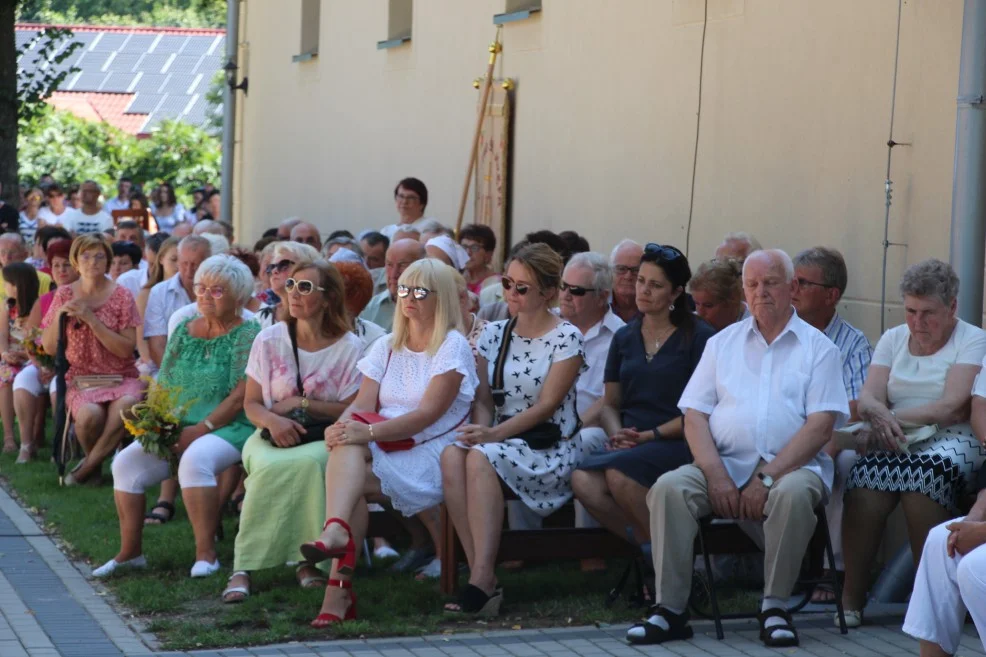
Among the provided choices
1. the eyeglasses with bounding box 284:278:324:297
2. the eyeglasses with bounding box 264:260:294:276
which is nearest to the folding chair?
the eyeglasses with bounding box 284:278:324:297

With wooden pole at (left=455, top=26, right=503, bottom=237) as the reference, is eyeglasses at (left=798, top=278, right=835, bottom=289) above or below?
below

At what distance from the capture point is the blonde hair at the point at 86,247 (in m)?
10.2

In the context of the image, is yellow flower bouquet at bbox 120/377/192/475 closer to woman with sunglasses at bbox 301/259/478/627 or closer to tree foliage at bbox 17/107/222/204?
woman with sunglasses at bbox 301/259/478/627

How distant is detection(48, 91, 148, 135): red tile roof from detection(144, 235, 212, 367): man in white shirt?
4459cm

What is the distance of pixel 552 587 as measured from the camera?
7371 mm

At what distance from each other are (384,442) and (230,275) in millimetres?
1508

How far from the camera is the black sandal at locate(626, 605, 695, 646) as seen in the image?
6309mm

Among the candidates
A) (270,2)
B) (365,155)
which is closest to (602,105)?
(365,155)

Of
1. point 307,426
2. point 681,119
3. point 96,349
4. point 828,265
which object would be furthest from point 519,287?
point 96,349

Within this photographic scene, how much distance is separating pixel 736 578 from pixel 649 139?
4049 mm

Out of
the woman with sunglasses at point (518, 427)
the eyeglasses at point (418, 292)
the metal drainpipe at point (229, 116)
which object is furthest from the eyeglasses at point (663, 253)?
the metal drainpipe at point (229, 116)

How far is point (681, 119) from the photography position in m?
10.3

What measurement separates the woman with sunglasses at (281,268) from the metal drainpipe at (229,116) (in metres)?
13.1

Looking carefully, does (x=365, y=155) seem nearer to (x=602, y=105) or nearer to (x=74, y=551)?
(x=602, y=105)
